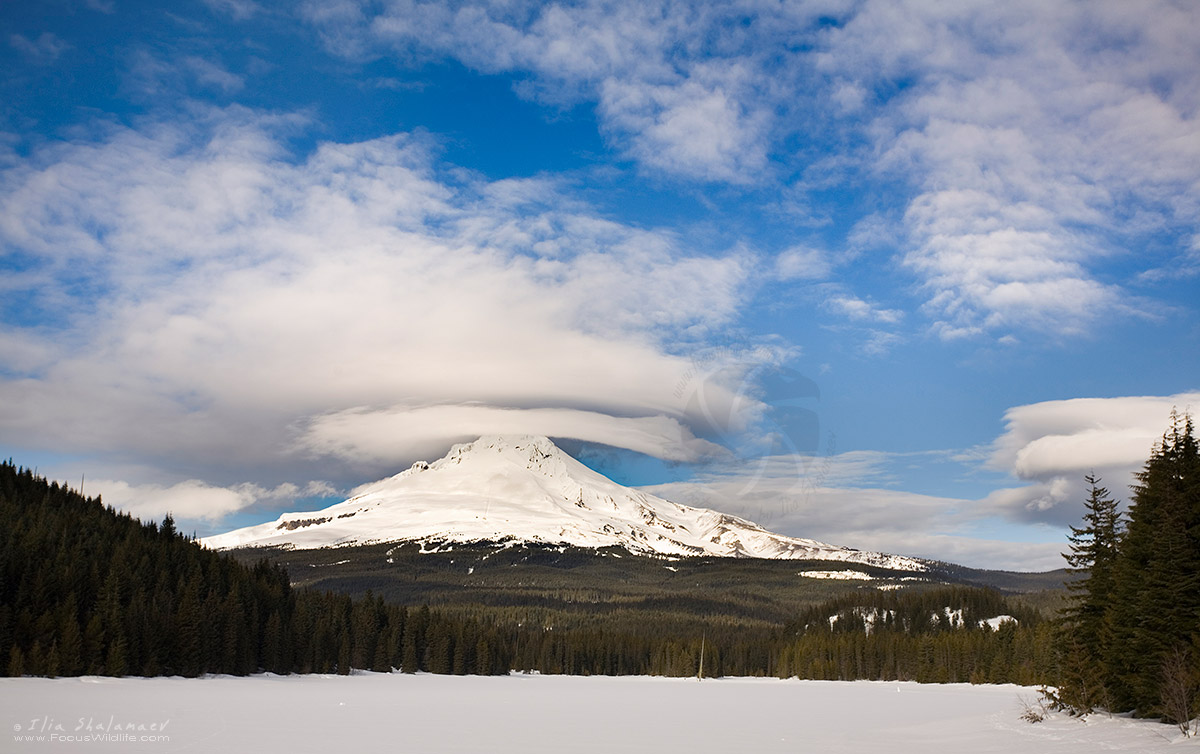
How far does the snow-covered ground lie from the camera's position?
36844mm

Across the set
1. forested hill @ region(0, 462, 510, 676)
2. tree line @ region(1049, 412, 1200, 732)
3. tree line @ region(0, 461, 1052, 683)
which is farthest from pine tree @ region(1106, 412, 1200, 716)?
forested hill @ region(0, 462, 510, 676)

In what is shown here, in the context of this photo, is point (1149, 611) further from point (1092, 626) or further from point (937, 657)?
point (937, 657)

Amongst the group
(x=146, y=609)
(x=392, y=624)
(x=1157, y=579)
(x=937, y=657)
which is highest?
(x=1157, y=579)

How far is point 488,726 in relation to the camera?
50.5 meters

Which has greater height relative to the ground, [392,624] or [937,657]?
[392,624]

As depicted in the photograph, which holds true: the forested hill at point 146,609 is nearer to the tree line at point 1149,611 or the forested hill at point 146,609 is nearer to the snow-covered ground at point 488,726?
the snow-covered ground at point 488,726

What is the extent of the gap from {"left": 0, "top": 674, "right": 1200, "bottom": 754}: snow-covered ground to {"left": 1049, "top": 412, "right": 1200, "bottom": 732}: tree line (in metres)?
1.96

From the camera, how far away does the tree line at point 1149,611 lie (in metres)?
42.2

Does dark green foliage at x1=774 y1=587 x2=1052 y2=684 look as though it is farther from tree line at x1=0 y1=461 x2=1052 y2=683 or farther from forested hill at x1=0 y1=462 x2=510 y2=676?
forested hill at x1=0 y1=462 x2=510 y2=676

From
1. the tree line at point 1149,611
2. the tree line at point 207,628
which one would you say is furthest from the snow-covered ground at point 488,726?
the tree line at point 207,628

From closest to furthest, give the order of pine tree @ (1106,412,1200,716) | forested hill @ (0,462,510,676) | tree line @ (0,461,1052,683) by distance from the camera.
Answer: pine tree @ (1106,412,1200,716)
forested hill @ (0,462,510,676)
tree line @ (0,461,1052,683)

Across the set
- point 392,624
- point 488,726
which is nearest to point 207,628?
point 392,624

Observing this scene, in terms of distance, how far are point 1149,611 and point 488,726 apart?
3742cm

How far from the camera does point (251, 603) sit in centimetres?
11919
